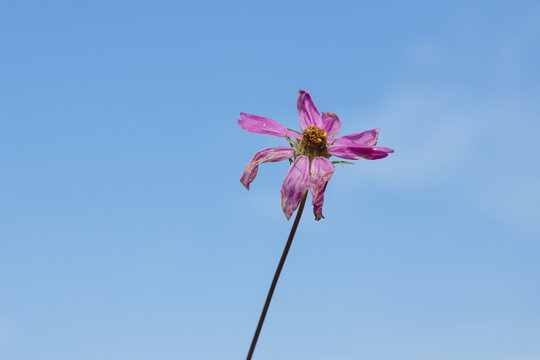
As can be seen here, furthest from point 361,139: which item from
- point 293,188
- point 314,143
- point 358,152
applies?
point 293,188

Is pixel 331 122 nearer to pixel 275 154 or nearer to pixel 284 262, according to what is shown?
pixel 275 154

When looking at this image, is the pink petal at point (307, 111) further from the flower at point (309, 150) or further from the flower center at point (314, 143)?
the flower center at point (314, 143)

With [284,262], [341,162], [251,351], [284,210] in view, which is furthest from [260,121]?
[251,351]

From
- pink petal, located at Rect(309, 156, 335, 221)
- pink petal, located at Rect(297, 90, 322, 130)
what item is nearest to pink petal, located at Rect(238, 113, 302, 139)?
pink petal, located at Rect(297, 90, 322, 130)

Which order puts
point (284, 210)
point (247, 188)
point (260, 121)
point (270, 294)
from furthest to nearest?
point (260, 121), point (247, 188), point (284, 210), point (270, 294)

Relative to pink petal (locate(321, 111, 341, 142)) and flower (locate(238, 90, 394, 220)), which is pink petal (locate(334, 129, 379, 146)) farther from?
pink petal (locate(321, 111, 341, 142))

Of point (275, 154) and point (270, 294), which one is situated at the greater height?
point (275, 154)
